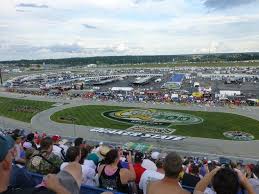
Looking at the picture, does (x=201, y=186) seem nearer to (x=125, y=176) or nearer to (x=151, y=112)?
(x=125, y=176)

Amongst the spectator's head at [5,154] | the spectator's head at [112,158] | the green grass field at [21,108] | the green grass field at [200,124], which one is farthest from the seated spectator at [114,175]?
the green grass field at [21,108]

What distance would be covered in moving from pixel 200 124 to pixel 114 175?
45.0m

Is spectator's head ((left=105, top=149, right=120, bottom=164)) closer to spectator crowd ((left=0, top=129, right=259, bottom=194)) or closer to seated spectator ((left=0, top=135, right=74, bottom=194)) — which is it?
spectator crowd ((left=0, top=129, right=259, bottom=194))

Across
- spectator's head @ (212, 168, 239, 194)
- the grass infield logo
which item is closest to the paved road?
the grass infield logo

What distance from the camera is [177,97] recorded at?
74.9 m

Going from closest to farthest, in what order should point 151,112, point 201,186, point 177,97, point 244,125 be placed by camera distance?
1. point 201,186
2. point 244,125
3. point 151,112
4. point 177,97

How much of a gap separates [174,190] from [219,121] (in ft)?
162

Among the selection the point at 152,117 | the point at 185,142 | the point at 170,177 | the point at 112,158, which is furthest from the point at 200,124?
the point at 170,177

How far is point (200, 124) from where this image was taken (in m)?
51.3

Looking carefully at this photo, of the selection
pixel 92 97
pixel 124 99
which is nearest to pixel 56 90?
pixel 92 97

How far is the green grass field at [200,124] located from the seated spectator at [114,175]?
3753 centimetres

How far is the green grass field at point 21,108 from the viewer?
60.2 metres

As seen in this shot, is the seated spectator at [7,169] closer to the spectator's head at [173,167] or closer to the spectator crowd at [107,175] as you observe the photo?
the spectator crowd at [107,175]

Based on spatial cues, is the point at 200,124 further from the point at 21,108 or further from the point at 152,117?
the point at 21,108
